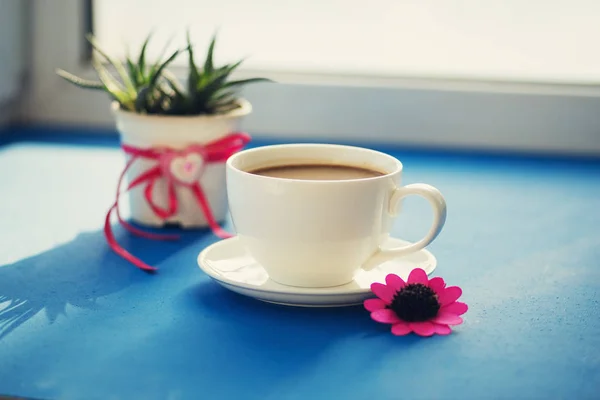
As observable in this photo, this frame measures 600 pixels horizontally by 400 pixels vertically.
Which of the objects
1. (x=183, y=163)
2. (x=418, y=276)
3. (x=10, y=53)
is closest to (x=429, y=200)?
(x=418, y=276)

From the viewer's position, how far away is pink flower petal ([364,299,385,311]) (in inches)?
21.4

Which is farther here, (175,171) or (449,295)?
(175,171)

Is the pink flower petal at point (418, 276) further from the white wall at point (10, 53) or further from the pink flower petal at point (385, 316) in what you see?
the white wall at point (10, 53)

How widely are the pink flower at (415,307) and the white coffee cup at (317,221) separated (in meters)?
0.03

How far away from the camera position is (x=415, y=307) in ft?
1.74

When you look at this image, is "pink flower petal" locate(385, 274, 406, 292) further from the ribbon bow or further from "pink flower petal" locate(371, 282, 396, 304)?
the ribbon bow

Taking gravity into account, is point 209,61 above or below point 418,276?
above

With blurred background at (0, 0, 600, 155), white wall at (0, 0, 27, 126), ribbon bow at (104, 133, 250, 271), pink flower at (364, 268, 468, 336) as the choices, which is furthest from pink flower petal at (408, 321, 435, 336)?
white wall at (0, 0, 27, 126)

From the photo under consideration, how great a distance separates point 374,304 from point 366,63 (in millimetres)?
630

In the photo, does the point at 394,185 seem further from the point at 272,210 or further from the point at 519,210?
the point at 519,210

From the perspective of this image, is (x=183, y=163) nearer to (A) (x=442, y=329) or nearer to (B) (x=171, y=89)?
(B) (x=171, y=89)

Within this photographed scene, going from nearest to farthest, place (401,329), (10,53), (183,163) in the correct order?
(401,329), (183,163), (10,53)

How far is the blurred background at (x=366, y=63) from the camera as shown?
1072mm

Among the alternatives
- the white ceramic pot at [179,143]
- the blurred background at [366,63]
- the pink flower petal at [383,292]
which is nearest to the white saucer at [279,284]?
the pink flower petal at [383,292]
